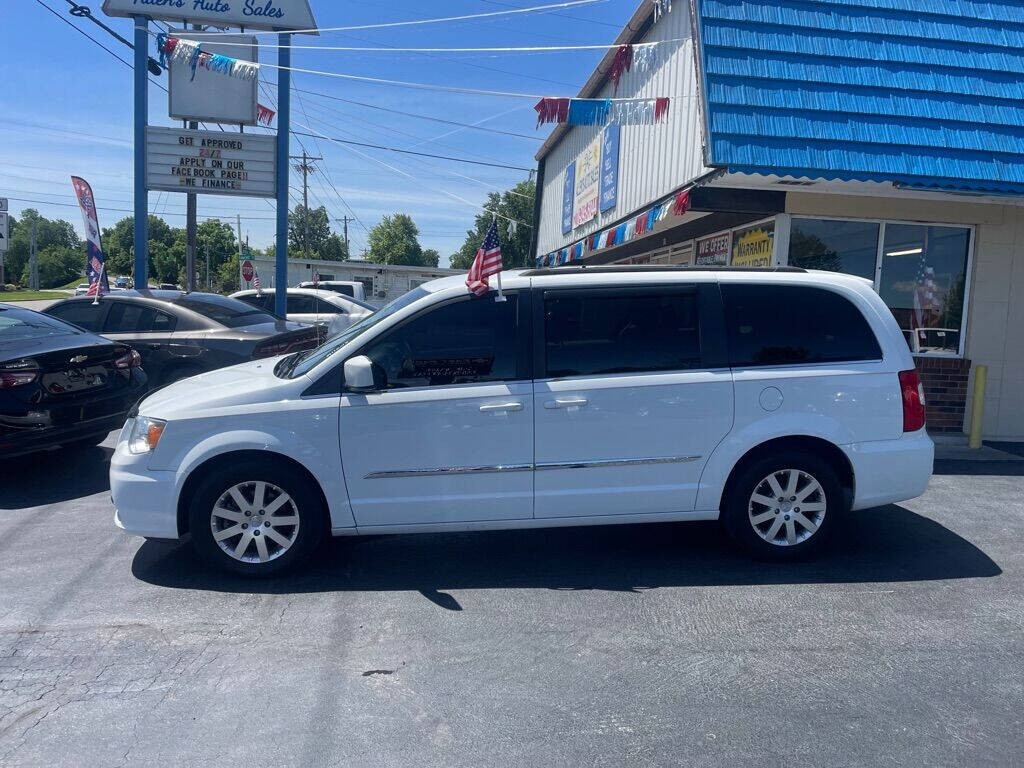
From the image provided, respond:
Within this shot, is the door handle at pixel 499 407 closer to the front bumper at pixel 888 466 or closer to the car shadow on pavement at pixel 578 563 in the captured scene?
the car shadow on pavement at pixel 578 563

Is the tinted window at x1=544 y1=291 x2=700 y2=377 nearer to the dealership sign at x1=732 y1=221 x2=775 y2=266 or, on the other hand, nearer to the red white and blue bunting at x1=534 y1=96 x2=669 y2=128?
the dealership sign at x1=732 y1=221 x2=775 y2=266

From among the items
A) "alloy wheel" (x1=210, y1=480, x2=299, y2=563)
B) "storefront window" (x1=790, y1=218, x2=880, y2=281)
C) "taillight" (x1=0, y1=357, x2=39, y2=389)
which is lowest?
"alloy wheel" (x1=210, y1=480, x2=299, y2=563)

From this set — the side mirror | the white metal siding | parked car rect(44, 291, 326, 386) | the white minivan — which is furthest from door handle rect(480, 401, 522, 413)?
the white metal siding

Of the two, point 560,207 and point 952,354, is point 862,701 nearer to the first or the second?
point 952,354

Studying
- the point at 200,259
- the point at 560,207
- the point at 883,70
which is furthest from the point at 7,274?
the point at 883,70

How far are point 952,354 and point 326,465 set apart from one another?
26.4 ft

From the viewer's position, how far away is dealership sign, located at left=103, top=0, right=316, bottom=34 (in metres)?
12.8

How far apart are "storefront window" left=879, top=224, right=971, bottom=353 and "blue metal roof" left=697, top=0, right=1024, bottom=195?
1.26 meters

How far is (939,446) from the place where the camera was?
353 inches

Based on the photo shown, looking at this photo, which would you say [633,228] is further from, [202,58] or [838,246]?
[202,58]

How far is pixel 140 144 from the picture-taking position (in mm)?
13055

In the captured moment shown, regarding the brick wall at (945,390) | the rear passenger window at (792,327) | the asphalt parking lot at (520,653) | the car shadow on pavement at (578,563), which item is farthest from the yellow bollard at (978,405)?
the rear passenger window at (792,327)

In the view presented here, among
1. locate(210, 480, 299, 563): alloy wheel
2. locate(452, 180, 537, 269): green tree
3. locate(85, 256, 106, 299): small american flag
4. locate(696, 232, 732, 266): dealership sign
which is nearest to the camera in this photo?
locate(210, 480, 299, 563): alloy wheel

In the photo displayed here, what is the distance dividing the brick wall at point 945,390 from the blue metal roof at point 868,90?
2121 mm
